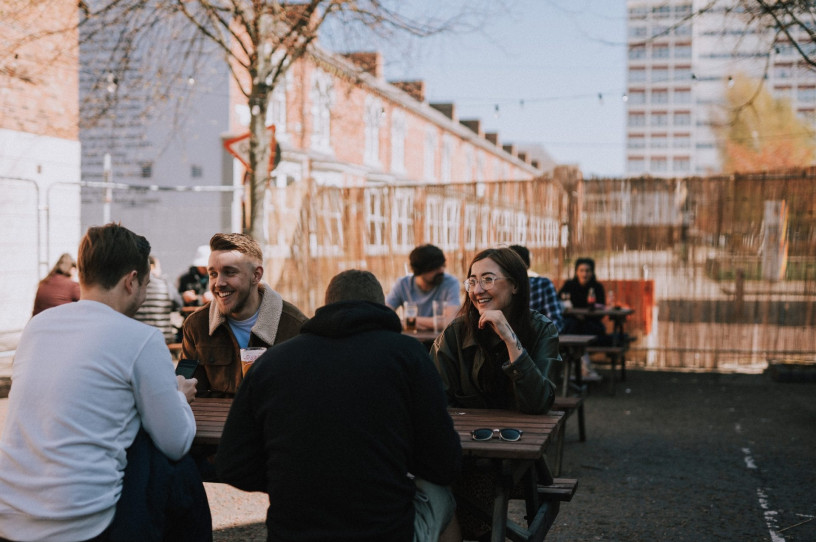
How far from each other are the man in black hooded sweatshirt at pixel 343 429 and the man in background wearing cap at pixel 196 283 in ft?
28.1

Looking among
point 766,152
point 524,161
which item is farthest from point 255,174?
point 524,161

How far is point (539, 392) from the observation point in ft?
11.8

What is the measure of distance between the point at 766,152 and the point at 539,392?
45.4 meters

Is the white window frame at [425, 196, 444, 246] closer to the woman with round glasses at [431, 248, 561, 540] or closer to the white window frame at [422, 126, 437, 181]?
the woman with round glasses at [431, 248, 561, 540]

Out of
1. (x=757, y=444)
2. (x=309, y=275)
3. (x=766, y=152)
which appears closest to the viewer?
(x=757, y=444)

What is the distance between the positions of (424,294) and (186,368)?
4.41 m

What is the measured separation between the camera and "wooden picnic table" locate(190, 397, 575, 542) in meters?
3.07

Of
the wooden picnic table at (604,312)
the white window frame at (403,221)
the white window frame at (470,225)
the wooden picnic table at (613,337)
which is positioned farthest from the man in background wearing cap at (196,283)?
the wooden picnic table at (613,337)

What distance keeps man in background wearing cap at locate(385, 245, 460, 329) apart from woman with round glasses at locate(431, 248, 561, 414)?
3.46m

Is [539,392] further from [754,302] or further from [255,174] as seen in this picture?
[754,302]

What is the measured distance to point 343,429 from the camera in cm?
246

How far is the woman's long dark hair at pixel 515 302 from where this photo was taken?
155 inches

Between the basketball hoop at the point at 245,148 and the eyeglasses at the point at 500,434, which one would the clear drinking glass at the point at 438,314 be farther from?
the eyeglasses at the point at 500,434

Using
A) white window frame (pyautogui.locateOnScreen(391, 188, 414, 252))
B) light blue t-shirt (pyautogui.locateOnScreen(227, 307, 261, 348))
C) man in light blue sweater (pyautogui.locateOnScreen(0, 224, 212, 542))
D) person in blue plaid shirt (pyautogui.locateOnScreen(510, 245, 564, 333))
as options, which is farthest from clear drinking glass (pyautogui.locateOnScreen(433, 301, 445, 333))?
man in light blue sweater (pyautogui.locateOnScreen(0, 224, 212, 542))
